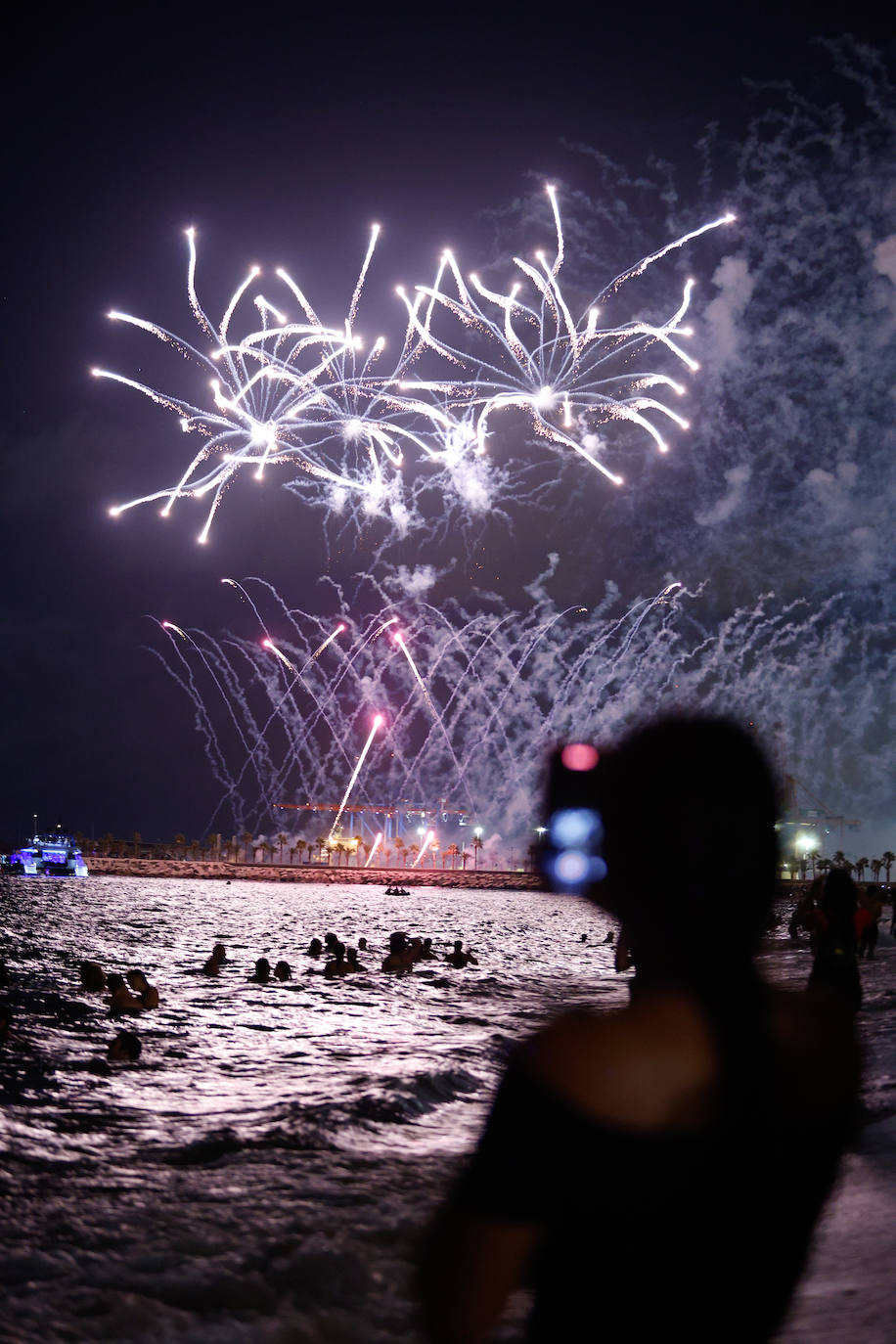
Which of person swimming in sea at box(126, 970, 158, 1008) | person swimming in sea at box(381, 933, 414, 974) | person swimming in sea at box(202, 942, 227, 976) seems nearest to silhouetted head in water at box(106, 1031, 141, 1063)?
person swimming in sea at box(126, 970, 158, 1008)

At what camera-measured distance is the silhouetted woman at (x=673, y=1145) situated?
4961 millimetres

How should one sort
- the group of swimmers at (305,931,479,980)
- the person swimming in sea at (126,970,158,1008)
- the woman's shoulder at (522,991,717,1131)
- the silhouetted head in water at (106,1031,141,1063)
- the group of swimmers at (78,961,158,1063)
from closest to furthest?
1. the woman's shoulder at (522,991,717,1131)
2. the silhouetted head in water at (106,1031,141,1063)
3. the group of swimmers at (78,961,158,1063)
4. the person swimming in sea at (126,970,158,1008)
5. the group of swimmers at (305,931,479,980)

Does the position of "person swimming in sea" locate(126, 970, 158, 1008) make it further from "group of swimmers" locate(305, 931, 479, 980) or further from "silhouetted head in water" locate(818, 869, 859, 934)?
"silhouetted head in water" locate(818, 869, 859, 934)

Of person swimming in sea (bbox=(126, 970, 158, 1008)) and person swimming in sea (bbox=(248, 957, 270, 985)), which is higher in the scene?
person swimming in sea (bbox=(126, 970, 158, 1008))

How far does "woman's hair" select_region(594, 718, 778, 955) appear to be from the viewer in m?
5.30

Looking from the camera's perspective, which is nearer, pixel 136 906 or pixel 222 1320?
pixel 222 1320

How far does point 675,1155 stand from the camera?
24.7 ft

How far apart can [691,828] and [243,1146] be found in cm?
500

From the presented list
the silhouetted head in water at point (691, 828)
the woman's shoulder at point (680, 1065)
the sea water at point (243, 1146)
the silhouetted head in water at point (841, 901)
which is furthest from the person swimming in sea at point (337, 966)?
the silhouetted head in water at point (691, 828)

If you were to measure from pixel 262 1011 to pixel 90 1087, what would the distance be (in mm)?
5983

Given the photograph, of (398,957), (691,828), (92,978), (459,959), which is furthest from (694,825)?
(459,959)

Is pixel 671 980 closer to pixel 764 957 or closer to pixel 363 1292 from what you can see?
pixel 363 1292

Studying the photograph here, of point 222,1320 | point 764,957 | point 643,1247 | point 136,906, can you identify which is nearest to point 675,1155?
point 643,1247

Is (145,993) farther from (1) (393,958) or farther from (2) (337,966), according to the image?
(1) (393,958)
